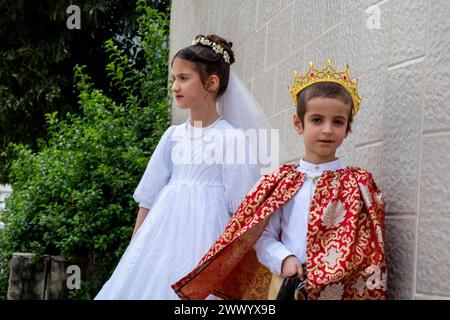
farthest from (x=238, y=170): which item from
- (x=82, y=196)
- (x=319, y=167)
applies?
(x=82, y=196)

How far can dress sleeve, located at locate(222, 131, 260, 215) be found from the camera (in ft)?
10.0

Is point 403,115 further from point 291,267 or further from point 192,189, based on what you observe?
point 192,189

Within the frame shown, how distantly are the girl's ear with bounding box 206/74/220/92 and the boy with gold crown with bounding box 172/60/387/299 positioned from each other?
0.75 meters

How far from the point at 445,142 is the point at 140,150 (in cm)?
382

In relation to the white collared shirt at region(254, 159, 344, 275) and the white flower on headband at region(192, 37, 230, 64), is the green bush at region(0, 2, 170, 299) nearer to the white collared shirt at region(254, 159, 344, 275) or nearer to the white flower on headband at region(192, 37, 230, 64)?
the white flower on headband at region(192, 37, 230, 64)

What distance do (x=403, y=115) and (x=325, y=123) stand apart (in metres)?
0.25

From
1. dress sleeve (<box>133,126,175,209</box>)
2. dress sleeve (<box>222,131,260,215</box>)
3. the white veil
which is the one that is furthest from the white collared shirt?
dress sleeve (<box>133,126,175,209</box>)

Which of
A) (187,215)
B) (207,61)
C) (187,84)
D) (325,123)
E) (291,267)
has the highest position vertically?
(207,61)

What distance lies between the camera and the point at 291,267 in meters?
→ 2.27

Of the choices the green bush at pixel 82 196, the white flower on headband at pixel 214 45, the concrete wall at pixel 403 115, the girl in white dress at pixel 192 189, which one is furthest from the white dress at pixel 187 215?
the green bush at pixel 82 196

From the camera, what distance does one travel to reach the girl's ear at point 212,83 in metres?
3.17

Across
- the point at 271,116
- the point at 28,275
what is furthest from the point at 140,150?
the point at 271,116
